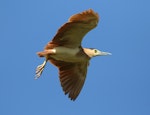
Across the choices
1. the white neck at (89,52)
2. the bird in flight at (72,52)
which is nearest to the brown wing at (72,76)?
the bird in flight at (72,52)

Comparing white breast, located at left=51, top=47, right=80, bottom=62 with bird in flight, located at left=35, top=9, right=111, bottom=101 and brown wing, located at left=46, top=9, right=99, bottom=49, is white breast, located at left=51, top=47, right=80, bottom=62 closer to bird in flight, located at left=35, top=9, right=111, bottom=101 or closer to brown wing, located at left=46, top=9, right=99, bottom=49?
bird in flight, located at left=35, top=9, right=111, bottom=101

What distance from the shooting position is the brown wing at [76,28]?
13.1 m

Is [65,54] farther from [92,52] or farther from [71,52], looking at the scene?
[92,52]

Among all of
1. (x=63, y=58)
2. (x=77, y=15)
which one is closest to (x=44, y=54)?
(x=63, y=58)

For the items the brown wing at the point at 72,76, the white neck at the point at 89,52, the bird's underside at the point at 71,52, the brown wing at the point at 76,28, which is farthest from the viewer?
the brown wing at the point at 72,76

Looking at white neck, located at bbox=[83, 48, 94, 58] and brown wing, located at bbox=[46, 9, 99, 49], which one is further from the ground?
brown wing, located at bbox=[46, 9, 99, 49]

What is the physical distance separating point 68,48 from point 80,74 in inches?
57.5

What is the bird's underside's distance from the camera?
13332 millimetres

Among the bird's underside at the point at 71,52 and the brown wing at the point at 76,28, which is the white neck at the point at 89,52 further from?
the brown wing at the point at 76,28

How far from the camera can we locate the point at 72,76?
50.1 feet

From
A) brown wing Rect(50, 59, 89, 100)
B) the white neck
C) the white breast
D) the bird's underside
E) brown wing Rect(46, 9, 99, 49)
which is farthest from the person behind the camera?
brown wing Rect(50, 59, 89, 100)

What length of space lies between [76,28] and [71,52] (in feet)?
2.25

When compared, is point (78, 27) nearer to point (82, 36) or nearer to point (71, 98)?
point (82, 36)

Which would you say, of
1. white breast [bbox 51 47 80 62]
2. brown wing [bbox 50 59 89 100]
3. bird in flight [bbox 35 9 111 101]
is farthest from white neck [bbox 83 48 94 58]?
brown wing [bbox 50 59 89 100]
